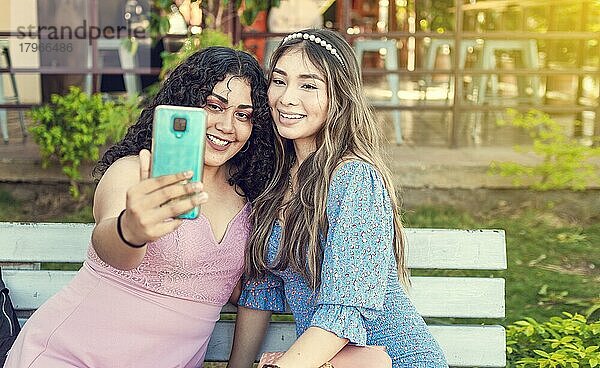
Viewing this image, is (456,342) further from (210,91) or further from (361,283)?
(210,91)

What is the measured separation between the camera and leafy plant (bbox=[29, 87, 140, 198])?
5645 mm

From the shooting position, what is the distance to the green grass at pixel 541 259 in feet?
15.1

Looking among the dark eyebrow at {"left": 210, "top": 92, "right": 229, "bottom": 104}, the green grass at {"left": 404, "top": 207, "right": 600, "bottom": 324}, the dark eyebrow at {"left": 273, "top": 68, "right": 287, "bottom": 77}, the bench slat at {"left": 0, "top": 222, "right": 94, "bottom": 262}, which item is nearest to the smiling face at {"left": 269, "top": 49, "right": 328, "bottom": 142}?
the dark eyebrow at {"left": 273, "top": 68, "right": 287, "bottom": 77}

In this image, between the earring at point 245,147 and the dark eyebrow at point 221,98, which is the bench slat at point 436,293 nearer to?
the earring at point 245,147

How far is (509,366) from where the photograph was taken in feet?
11.8

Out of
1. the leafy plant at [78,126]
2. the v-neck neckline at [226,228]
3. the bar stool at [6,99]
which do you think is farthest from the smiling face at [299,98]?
the bar stool at [6,99]

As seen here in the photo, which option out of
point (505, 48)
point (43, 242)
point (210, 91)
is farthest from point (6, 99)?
point (210, 91)

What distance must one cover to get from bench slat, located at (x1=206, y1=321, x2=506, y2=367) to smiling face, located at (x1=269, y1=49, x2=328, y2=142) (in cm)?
69

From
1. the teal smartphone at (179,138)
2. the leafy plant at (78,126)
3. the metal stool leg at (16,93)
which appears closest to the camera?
the teal smartphone at (179,138)

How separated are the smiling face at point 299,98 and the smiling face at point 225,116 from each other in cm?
9

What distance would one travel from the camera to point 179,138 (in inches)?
75.7

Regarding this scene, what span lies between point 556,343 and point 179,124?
1.90 metres

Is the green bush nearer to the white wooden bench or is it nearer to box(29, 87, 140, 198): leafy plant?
the white wooden bench

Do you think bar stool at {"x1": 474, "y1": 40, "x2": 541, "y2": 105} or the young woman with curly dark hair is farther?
bar stool at {"x1": 474, "y1": 40, "x2": 541, "y2": 105}
